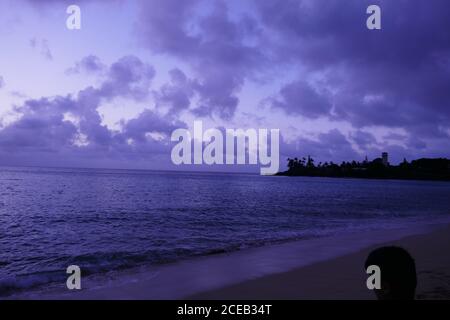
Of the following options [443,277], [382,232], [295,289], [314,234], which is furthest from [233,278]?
[382,232]

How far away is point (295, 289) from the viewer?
344 inches

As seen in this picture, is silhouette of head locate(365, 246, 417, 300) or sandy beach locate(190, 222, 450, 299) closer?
silhouette of head locate(365, 246, 417, 300)

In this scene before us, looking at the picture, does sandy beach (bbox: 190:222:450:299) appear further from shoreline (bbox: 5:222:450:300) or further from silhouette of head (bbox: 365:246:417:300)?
silhouette of head (bbox: 365:246:417:300)

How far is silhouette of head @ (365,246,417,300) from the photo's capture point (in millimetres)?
2719

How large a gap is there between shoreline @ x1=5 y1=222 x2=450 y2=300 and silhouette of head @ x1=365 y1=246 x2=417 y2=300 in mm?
5720

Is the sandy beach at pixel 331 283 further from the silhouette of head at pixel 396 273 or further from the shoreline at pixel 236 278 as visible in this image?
the silhouette of head at pixel 396 273

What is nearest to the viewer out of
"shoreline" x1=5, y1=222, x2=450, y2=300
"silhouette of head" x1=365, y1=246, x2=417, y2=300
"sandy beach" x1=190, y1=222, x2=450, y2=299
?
"silhouette of head" x1=365, y1=246, x2=417, y2=300

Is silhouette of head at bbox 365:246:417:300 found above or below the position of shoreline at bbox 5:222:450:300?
above

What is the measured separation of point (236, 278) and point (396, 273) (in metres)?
7.75

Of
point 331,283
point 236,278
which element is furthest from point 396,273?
point 236,278

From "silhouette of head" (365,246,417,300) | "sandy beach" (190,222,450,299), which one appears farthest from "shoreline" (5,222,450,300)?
"silhouette of head" (365,246,417,300)

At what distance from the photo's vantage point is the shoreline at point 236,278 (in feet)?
28.0
